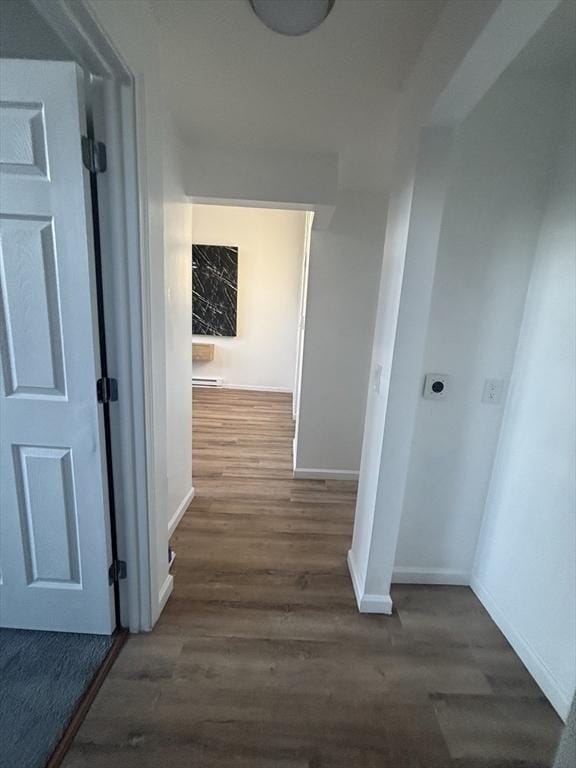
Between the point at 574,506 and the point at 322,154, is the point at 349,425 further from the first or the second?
the point at 322,154

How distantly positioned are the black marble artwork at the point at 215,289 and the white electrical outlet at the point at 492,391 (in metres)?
4.45

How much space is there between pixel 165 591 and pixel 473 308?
6.67 feet

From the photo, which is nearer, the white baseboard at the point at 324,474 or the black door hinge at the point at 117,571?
the black door hinge at the point at 117,571

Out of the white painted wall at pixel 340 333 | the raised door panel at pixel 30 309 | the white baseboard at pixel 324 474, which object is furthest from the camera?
the white baseboard at pixel 324 474

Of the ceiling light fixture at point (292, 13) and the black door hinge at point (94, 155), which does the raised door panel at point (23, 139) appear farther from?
the ceiling light fixture at point (292, 13)

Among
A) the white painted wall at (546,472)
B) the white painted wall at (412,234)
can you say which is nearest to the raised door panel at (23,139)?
the white painted wall at (412,234)

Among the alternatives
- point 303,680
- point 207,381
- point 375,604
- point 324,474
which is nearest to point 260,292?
point 207,381

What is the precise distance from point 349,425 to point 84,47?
268cm

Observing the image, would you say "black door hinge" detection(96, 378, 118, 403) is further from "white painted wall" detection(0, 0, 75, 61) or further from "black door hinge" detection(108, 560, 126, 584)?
"white painted wall" detection(0, 0, 75, 61)

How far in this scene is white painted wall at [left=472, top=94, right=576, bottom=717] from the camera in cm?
134

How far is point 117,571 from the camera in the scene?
1452mm

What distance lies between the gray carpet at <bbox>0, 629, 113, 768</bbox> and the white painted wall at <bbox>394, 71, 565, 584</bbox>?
1.54m

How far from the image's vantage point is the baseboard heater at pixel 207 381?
18.9 ft

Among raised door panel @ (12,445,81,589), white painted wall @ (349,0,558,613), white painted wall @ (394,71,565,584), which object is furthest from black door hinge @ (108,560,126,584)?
white painted wall @ (394,71,565,584)
